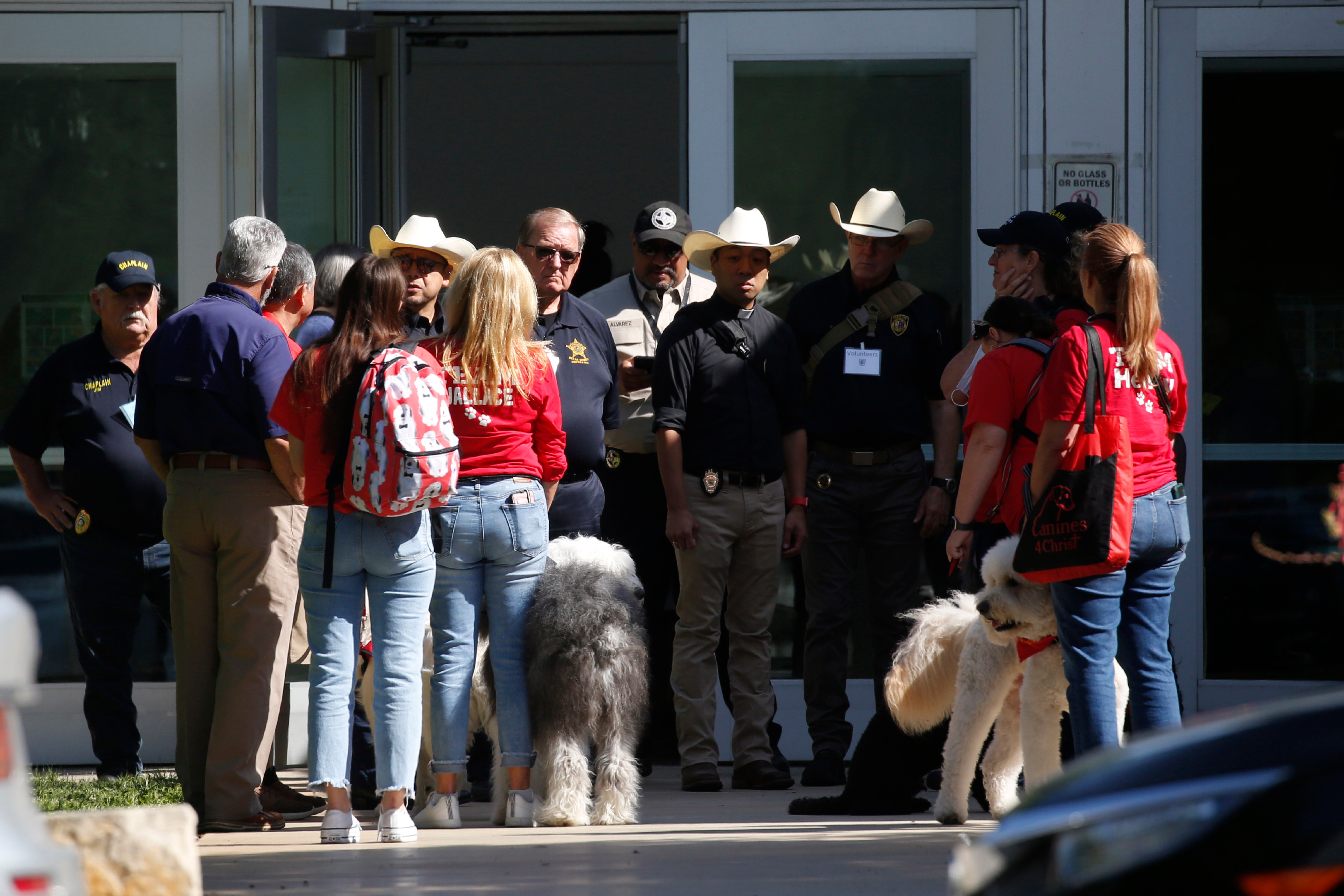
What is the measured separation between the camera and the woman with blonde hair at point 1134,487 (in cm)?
403

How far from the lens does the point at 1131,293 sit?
4055mm

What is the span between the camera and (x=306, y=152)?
6.72 metres

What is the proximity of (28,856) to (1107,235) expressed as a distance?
326 cm

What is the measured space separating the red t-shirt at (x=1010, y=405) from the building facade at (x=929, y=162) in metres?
1.79

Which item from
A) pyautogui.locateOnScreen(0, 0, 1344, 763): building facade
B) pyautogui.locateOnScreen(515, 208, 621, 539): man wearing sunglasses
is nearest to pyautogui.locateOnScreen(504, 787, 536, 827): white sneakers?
pyautogui.locateOnScreen(515, 208, 621, 539): man wearing sunglasses

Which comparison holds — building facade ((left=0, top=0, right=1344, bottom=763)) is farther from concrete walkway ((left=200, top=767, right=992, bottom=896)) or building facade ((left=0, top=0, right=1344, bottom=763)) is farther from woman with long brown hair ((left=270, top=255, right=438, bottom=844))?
woman with long brown hair ((left=270, top=255, right=438, bottom=844))

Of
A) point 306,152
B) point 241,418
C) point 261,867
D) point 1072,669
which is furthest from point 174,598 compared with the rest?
point 1072,669

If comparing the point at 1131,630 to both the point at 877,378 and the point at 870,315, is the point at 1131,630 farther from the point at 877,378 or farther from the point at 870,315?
the point at 870,315

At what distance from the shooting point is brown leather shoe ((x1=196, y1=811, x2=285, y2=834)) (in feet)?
16.2

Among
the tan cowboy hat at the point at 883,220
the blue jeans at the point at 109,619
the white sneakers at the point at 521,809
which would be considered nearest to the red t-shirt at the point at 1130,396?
the tan cowboy hat at the point at 883,220

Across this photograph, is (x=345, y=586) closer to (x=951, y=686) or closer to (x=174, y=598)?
(x=174, y=598)

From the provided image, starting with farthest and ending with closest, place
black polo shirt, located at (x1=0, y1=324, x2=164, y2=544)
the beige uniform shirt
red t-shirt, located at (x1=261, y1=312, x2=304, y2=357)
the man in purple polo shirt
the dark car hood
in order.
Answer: the beige uniform shirt → black polo shirt, located at (x1=0, y1=324, x2=164, y2=544) → red t-shirt, located at (x1=261, y1=312, x2=304, y2=357) → the man in purple polo shirt → the dark car hood

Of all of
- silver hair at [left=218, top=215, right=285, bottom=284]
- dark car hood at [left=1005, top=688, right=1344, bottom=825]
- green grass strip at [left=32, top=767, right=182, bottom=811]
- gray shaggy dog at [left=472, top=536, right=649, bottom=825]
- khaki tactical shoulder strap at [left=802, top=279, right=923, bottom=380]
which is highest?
silver hair at [left=218, top=215, right=285, bottom=284]

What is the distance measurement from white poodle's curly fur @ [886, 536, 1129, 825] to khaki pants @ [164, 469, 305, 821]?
207 centimetres
